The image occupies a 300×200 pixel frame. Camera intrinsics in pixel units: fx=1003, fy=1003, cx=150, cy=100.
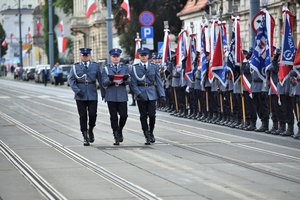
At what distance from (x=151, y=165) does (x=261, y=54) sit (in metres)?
8.23

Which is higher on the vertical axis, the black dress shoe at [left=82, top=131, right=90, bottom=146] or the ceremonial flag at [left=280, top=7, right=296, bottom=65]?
the ceremonial flag at [left=280, top=7, right=296, bottom=65]

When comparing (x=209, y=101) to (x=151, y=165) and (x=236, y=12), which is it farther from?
(x=236, y=12)

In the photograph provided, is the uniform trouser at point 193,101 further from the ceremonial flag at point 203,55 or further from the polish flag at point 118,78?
the polish flag at point 118,78

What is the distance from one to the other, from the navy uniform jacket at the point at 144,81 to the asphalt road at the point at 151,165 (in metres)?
0.99

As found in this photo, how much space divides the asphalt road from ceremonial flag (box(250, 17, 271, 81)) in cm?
150

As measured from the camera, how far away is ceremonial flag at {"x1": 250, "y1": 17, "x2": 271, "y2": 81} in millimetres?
22703

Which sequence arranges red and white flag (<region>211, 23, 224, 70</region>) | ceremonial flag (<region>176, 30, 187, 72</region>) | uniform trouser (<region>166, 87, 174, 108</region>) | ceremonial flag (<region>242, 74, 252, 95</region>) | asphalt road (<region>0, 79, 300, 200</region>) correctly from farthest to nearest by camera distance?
uniform trouser (<region>166, 87, 174, 108</region>), ceremonial flag (<region>176, 30, 187, 72</region>), red and white flag (<region>211, 23, 224, 70</region>), ceremonial flag (<region>242, 74, 252, 95</region>), asphalt road (<region>0, 79, 300, 200</region>)

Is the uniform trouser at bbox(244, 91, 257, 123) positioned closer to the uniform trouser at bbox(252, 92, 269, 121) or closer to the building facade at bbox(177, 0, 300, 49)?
the uniform trouser at bbox(252, 92, 269, 121)

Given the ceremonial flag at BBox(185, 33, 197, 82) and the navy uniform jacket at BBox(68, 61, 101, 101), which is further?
the ceremonial flag at BBox(185, 33, 197, 82)

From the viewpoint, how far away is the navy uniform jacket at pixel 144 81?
62.7 ft

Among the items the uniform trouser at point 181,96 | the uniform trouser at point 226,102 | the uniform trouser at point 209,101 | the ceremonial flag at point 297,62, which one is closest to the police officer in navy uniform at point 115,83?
the ceremonial flag at point 297,62

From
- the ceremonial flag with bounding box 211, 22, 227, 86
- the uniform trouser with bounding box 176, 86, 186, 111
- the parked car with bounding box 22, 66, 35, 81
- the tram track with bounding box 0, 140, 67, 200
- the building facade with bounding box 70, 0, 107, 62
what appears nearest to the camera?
the tram track with bounding box 0, 140, 67, 200

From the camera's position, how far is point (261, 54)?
75.5 ft

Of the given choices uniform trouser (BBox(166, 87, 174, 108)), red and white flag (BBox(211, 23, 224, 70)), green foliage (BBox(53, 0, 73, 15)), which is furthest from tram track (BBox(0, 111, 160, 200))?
green foliage (BBox(53, 0, 73, 15))
